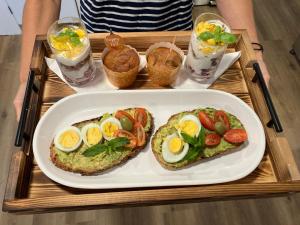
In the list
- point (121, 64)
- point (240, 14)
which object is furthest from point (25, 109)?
point (240, 14)

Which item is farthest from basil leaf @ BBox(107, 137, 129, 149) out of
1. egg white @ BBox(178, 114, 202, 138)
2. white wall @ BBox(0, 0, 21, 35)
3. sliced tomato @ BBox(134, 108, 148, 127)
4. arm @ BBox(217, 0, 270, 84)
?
white wall @ BBox(0, 0, 21, 35)

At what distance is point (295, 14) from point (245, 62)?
87.7 inches

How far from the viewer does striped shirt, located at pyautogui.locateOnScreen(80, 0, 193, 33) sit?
122 cm

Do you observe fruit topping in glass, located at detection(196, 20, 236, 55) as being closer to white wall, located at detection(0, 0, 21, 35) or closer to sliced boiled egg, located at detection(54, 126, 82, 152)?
sliced boiled egg, located at detection(54, 126, 82, 152)

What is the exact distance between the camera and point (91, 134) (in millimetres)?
1055

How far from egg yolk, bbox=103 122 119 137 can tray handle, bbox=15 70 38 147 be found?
0.28 m

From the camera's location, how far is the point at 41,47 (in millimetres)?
1207

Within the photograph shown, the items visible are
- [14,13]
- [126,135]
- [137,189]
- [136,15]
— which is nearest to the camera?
[137,189]

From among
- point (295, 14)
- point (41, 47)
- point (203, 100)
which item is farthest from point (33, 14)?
point (295, 14)

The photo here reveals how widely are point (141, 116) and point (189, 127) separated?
7.5 inches

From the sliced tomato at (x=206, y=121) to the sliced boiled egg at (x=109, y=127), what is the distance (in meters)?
0.31

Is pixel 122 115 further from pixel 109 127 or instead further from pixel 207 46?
pixel 207 46

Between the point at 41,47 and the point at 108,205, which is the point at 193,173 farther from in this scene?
the point at 41,47

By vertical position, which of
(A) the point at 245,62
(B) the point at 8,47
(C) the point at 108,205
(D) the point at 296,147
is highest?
(A) the point at 245,62
